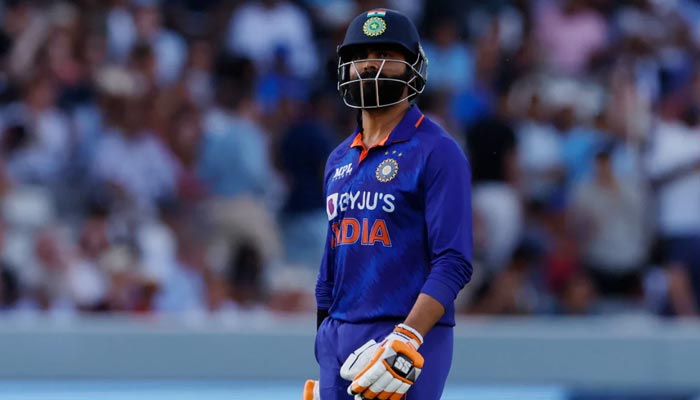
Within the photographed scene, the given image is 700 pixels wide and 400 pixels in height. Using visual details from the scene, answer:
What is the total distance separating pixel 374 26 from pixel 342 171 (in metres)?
0.49

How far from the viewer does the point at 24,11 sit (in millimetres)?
10242

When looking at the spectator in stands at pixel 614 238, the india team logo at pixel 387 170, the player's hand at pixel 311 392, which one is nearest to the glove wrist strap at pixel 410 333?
the india team logo at pixel 387 170

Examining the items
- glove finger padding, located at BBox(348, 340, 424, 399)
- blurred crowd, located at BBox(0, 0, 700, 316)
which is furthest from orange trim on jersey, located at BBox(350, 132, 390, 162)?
blurred crowd, located at BBox(0, 0, 700, 316)

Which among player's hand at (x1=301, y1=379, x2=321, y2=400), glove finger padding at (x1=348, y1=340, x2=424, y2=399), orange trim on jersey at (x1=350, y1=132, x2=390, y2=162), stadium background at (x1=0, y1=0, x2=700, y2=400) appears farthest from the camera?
stadium background at (x1=0, y1=0, x2=700, y2=400)

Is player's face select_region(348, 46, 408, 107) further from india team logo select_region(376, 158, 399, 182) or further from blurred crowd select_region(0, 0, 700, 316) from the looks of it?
blurred crowd select_region(0, 0, 700, 316)

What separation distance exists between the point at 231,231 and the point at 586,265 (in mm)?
2712

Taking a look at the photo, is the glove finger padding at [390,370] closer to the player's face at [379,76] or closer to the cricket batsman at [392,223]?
the cricket batsman at [392,223]

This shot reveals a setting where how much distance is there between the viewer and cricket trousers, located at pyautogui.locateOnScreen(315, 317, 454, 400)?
3893mm

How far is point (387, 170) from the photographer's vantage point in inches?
155

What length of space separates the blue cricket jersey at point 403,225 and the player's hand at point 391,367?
0.55ft

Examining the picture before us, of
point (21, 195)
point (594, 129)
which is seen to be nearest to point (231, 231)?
point (21, 195)

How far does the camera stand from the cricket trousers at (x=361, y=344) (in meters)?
3.89

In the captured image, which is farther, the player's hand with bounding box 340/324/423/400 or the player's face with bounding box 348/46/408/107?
the player's face with bounding box 348/46/408/107

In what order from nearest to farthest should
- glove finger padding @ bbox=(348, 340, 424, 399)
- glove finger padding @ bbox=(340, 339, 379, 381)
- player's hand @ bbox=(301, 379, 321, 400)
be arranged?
glove finger padding @ bbox=(348, 340, 424, 399)
glove finger padding @ bbox=(340, 339, 379, 381)
player's hand @ bbox=(301, 379, 321, 400)
